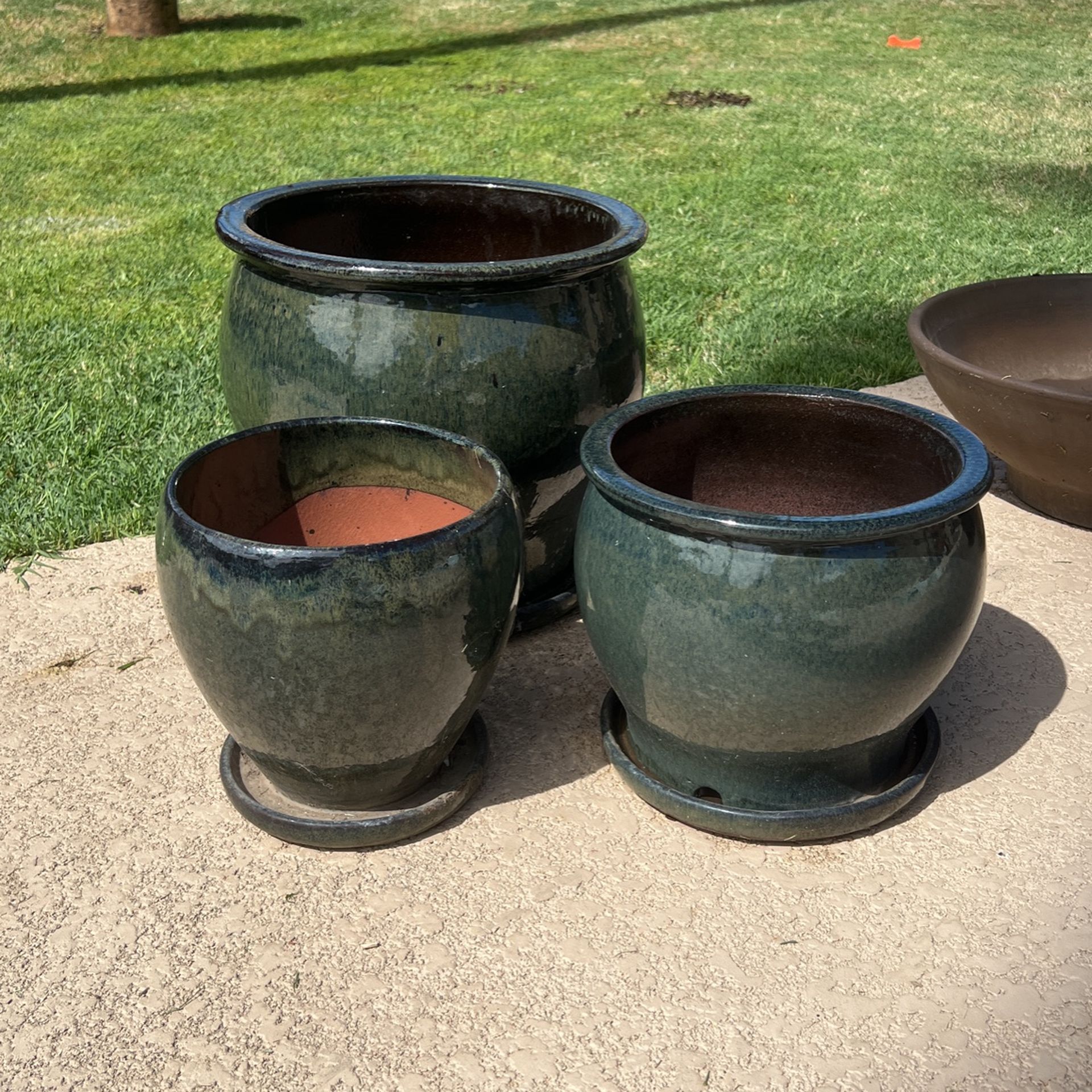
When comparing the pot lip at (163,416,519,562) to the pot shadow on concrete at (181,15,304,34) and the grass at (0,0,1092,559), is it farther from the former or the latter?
the pot shadow on concrete at (181,15,304,34)

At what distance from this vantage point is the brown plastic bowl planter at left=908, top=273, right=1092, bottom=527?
3596 millimetres

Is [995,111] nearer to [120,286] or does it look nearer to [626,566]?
[120,286]

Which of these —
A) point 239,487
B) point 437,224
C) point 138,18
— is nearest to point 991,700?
point 239,487

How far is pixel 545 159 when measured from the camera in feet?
24.6

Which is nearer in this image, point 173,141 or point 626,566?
point 626,566

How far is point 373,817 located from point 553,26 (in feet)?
31.4

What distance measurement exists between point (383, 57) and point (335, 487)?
8001 millimetres

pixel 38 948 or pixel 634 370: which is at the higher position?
pixel 634 370

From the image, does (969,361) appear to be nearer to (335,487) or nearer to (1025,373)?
(1025,373)

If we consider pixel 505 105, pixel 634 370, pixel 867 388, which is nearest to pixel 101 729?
pixel 634 370

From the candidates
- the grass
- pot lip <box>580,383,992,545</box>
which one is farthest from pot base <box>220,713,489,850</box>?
the grass

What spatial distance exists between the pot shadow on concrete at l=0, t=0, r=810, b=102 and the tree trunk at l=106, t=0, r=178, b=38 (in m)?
0.62

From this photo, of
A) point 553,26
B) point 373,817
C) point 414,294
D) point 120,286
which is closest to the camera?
point 373,817

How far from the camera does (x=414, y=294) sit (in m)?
2.90
